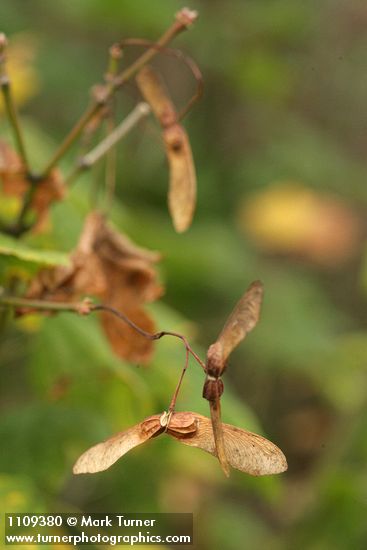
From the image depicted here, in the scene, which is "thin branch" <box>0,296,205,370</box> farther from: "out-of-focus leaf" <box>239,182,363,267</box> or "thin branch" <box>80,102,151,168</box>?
"out-of-focus leaf" <box>239,182,363,267</box>

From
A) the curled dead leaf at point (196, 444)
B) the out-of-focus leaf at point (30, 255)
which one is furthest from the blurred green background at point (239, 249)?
the curled dead leaf at point (196, 444)

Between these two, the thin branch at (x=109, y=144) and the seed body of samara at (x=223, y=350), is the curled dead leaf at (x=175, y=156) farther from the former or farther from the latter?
the seed body of samara at (x=223, y=350)

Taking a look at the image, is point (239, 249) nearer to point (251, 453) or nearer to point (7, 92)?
point (7, 92)

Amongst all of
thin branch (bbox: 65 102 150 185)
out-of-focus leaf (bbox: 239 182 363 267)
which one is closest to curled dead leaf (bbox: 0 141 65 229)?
thin branch (bbox: 65 102 150 185)

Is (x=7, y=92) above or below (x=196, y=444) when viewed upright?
above

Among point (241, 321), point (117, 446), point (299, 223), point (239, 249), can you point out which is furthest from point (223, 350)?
point (299, 223)

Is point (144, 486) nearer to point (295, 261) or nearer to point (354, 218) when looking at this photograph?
point (295, 261)

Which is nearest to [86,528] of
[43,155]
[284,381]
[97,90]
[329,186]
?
[97,90]
